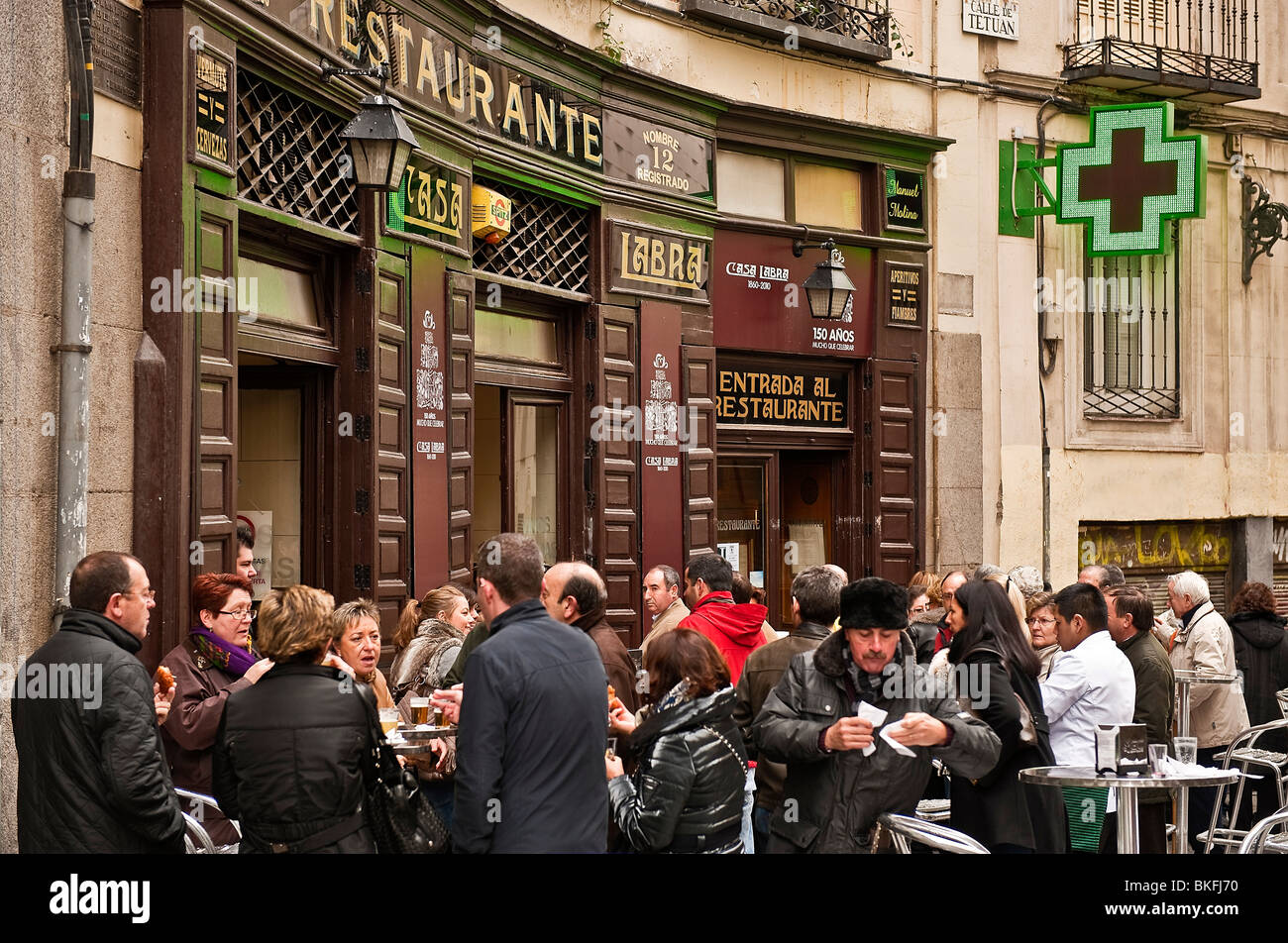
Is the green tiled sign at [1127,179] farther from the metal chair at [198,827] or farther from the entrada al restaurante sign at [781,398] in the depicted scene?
the metal chair at [198,827]

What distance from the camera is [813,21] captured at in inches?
614

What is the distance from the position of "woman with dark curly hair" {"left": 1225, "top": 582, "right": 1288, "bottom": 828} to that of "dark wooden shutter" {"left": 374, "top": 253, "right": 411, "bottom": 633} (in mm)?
5592

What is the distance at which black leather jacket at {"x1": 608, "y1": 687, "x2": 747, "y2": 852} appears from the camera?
544 cm

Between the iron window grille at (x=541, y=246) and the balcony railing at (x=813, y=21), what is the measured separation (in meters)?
2.47

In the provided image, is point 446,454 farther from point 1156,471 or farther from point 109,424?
point 1156,471

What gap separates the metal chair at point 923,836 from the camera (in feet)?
17.0

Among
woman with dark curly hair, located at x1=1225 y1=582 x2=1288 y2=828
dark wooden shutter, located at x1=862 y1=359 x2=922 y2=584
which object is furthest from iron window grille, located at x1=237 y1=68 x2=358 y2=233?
dark wooden shutter, located at x1=862 y1=359 x2=922 y2=584

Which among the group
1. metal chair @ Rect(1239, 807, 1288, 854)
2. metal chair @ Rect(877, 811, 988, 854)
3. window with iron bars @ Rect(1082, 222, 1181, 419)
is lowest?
metal chair @ Rect(1239, 807, 1288, 854)

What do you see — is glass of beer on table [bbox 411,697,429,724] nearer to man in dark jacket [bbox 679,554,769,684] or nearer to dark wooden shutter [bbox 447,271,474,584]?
man in dark jacket [bbox 679,554,769,684]

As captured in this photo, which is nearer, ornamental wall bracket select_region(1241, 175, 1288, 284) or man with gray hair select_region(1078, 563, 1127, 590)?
man with gray hair select_region(1078, 563, 1127, 590)

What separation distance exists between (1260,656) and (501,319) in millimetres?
6092

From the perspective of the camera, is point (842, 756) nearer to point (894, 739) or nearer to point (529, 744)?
point (894, 739)
